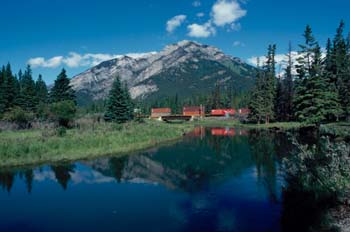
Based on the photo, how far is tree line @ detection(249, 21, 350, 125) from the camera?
42.1m

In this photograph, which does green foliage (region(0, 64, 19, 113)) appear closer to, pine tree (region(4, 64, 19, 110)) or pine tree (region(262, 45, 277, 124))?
pine tree (region(4, 64, 19, 110))

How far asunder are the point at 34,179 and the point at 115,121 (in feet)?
125

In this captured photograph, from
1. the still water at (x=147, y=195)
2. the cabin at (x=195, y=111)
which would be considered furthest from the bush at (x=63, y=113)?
the cabin at (x=195, y=111)

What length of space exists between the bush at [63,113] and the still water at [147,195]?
21.8 meters

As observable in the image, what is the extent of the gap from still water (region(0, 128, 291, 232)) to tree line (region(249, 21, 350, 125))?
675 inches

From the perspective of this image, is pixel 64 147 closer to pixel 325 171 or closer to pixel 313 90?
pixel 325 171

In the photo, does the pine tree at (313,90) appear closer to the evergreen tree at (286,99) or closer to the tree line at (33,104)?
the evergreen tree at (286,99)

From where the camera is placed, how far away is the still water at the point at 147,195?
12867 millimetres

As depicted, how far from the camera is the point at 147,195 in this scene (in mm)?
17516

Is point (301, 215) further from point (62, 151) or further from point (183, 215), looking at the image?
point (62, 151)

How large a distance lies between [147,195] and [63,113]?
109 ft

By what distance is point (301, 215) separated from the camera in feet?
38.1

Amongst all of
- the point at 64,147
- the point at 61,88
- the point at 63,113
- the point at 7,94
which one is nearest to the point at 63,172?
the point at 64,147

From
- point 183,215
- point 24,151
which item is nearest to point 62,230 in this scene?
point 183,215
